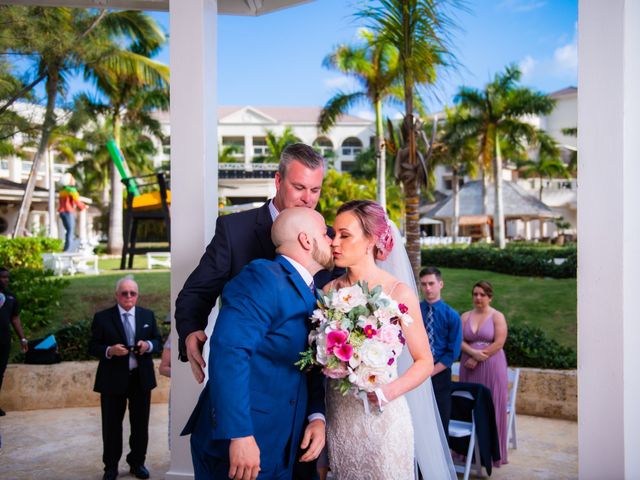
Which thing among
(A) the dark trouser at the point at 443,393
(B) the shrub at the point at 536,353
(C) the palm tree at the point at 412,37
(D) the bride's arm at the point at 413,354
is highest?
(C) the palm tree at the point at 412,37

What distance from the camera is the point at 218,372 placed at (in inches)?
93.7

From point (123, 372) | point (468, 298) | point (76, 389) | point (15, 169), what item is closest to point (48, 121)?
point (76, 389)

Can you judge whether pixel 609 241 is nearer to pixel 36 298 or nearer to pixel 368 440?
pixel 368 440

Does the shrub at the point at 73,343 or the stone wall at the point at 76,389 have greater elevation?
the shrub at the point at 73,343

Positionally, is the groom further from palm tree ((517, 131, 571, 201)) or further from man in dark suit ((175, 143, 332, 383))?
palm tree ((517, 131, 571, 201))

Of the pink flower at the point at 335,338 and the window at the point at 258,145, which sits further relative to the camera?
the window at the point at 258,145

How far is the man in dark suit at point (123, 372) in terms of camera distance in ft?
19.4

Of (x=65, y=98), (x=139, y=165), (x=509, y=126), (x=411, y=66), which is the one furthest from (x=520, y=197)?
(x=411, y=66)

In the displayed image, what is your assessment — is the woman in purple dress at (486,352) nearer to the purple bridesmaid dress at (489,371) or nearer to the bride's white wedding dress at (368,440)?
the purple bridesmaid dress at (489,371)

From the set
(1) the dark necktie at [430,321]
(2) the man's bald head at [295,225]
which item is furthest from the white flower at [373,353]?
(1) the dark necktie at [430,321]

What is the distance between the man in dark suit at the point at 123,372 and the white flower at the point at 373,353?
12.6 ft

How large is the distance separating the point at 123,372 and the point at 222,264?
10.3 feet

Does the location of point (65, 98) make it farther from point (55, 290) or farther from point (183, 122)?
point (183, 122)

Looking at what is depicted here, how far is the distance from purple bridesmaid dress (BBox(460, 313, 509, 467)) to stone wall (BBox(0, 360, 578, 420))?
1.65m
